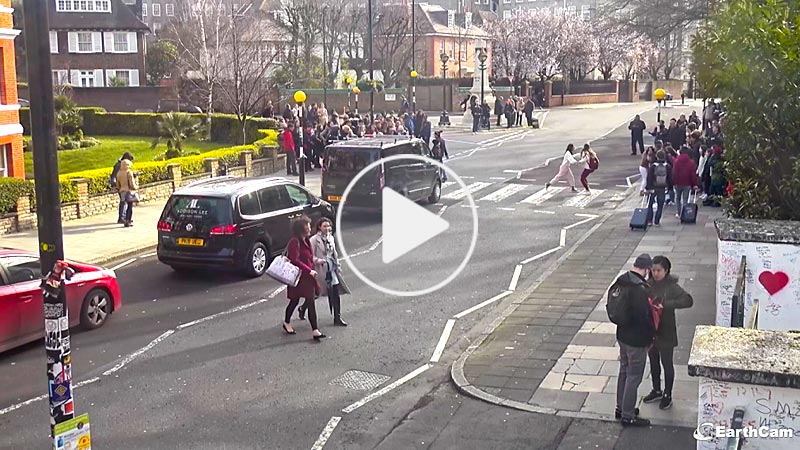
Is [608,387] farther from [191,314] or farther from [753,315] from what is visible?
[191,314]

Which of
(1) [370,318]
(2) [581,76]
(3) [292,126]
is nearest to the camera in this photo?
(1) [370,318]

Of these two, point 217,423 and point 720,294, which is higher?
point 720,294

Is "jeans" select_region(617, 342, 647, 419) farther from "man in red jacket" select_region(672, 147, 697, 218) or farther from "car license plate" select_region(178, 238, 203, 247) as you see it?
"man in red jacket" select_region(672, 147, 697, 218)

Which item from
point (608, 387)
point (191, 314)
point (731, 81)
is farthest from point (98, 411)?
point (731, 81)

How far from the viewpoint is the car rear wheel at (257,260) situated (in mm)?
15758

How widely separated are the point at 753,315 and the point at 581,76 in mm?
73878

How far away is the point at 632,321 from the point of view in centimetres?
845

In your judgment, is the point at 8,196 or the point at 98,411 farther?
the point at 8,196

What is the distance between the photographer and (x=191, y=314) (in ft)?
44.3

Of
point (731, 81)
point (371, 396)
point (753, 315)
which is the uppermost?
point (731, 81)

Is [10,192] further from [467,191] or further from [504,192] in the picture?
[504,192]

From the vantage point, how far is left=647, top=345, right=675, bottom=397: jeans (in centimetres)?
905

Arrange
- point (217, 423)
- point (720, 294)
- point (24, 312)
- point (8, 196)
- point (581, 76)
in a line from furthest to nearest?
point (581, 76), point (8, 196), point (24, 312), point (217, 423), point (720, 294)

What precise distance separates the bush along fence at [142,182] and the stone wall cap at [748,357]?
1545 centimetres
